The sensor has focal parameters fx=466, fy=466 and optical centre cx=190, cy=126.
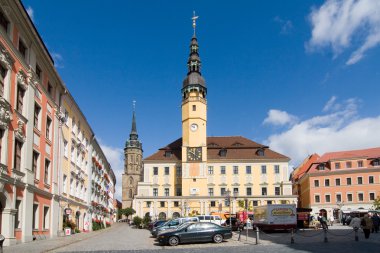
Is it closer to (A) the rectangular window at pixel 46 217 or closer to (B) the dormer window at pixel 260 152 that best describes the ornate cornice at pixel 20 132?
(A) the rectangular window at pixel 46 217

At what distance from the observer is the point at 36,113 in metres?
30.3

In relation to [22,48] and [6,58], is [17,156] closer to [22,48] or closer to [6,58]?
[6,58]

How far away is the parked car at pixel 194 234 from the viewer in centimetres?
2655

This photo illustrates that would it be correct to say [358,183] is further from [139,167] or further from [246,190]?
[139,167]

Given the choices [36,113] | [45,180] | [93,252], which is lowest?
[93,252]

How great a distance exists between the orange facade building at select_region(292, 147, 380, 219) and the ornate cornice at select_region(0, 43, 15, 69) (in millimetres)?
61963

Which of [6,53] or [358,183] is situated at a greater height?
[6,53]

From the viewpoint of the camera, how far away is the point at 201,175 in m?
84.2

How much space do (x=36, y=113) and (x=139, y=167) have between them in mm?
126246

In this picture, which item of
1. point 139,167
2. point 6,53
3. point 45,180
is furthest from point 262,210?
point 139,167

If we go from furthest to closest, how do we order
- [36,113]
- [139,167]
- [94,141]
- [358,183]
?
[139,167]
[358,183]
[94,141]
[36,113]

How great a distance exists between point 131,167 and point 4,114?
5176 inches

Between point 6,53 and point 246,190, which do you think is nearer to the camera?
point 6,53

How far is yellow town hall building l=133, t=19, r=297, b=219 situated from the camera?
8412 centimetres
